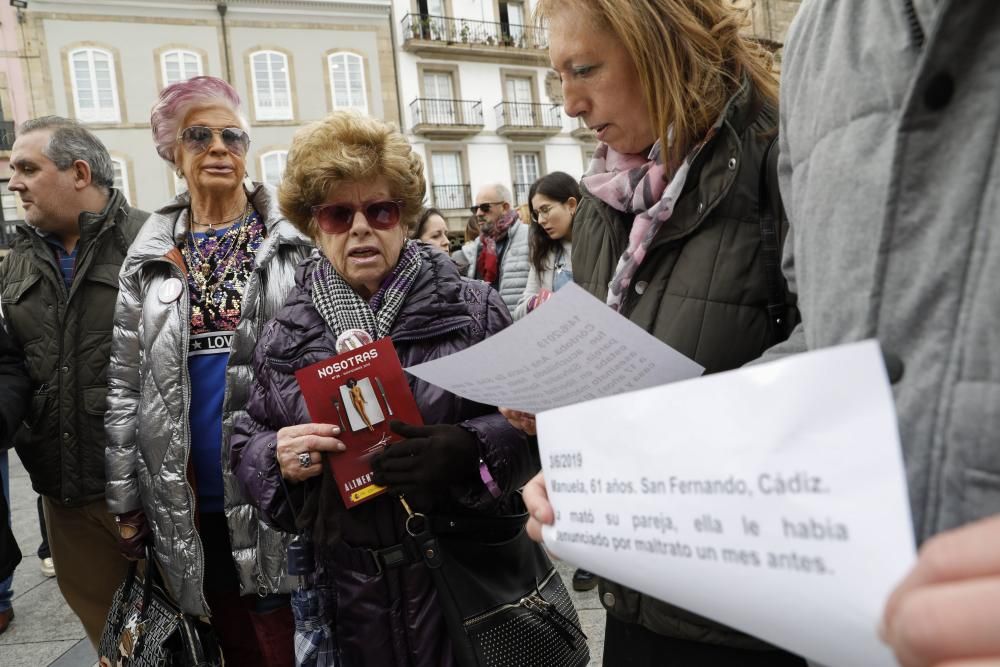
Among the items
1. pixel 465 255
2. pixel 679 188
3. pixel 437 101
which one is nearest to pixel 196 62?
pixel 437 101

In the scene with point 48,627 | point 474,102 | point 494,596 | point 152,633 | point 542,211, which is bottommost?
point 48,627

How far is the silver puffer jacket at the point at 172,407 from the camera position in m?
2.12

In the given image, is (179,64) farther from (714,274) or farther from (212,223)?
(714,274)

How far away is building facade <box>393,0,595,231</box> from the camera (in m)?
20.0

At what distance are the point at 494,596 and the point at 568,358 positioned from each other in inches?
35.4

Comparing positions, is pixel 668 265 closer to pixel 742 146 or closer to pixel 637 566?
pixel 742 146

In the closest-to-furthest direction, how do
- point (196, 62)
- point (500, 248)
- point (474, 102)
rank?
point (500, 248)
point (196, 62)
point (474, 102)

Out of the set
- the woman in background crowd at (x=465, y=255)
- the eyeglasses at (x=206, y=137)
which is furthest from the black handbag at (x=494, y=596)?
the woman in background crowd at (x=465, y=255)

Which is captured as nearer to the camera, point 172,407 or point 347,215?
point 347,215

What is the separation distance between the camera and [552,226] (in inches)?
180

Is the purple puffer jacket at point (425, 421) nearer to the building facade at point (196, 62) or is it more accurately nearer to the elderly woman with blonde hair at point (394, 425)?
the elderly woman with blonde hair at point (394, 425)

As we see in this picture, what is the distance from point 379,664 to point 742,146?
141 centimetres

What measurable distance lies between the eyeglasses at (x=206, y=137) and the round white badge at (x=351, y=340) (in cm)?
125

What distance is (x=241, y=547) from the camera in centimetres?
211
